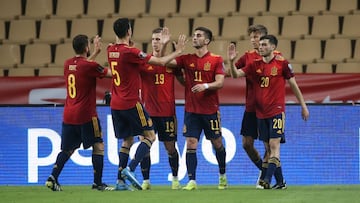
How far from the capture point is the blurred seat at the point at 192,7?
20.4 m

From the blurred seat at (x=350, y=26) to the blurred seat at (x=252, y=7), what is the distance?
1.58 metres

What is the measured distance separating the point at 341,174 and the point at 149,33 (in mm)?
6009

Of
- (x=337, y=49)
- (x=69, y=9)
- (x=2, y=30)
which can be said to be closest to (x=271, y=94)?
(x=337, y=49)

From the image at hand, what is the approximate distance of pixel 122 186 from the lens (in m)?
13.1

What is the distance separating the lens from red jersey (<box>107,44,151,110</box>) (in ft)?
42.0

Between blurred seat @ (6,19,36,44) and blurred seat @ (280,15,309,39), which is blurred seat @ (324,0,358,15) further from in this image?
blurred seat @ (6,19,36,44)

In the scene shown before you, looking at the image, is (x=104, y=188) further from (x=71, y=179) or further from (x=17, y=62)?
(x=17, y=62)

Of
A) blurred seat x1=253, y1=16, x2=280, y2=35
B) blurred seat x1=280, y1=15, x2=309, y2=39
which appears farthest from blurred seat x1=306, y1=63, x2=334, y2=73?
blurred seat x1=253, y1=16, x2=280, y2=35

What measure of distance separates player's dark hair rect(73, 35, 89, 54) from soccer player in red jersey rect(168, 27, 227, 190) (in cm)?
120

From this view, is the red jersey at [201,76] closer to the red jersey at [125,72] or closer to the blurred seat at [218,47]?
the red jersey at [125,72]

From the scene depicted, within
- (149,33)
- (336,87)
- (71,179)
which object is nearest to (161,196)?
(71,179)

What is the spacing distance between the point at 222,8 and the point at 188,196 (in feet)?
29.6

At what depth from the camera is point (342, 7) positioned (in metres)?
20.1

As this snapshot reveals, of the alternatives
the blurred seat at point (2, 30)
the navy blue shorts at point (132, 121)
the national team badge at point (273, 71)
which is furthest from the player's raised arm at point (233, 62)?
the blurred seat at point (2, 30)
